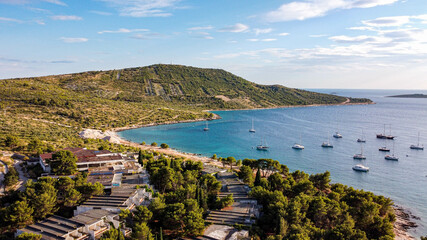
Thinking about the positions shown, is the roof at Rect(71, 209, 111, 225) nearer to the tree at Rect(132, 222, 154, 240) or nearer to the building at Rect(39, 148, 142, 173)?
the tree at Rect(132, 222, 154, 240)

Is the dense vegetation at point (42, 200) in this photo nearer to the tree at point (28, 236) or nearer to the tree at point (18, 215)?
the tree at point (18, 215)

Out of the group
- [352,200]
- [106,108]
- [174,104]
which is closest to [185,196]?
[352,200]

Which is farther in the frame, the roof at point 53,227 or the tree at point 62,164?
the tree at point 62,164

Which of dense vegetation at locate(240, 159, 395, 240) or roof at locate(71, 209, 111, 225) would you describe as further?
dense vegetation at locate(240, 159, 395, 240)

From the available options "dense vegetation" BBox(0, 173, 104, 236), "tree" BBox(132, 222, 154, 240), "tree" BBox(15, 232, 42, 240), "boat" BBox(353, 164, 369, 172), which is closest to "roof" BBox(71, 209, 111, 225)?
"tree" BBox(15, 232, 42, 240)

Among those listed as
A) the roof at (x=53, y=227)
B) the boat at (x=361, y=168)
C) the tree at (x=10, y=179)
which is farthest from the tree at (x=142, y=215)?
the boat at (x=361, y=168)

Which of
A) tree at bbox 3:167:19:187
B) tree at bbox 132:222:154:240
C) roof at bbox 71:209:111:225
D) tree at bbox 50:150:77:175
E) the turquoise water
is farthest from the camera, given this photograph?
the turquoise water

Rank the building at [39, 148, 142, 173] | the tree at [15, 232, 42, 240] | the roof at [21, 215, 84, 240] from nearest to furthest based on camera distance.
Answer: the tree at [15, 232, 42, 240]
the roof at [21, 215, 84, 240]
the building at [39, 148, 142, 173]

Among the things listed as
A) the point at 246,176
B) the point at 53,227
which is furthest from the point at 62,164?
the point at 246,176
